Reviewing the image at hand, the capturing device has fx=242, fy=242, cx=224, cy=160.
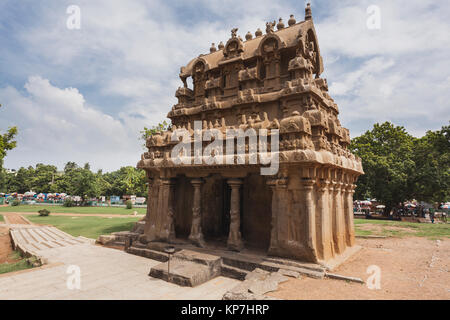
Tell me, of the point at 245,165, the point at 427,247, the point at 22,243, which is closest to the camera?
the point at 245,165

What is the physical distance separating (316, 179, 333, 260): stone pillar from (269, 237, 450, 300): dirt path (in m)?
0.76

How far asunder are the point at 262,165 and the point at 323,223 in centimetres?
285

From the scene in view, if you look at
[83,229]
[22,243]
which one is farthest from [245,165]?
[83,229]

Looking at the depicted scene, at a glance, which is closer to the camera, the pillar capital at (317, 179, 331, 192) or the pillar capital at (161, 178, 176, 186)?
the pillar capital at (317, 179, 331, 192)

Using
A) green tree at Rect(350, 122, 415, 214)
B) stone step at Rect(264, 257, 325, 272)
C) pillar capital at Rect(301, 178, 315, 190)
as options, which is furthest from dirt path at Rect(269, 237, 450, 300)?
green tree at Rect(350, 122, 415, 214)

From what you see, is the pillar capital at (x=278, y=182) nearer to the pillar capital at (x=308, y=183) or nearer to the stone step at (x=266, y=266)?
the pillar capital at (x=308, y=183)

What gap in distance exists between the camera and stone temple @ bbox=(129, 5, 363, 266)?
27.2 feet

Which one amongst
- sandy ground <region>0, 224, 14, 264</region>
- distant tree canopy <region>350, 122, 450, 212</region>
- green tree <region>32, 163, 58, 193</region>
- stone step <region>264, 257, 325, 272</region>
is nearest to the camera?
stone step <region>264, 257, 325, 272</region>

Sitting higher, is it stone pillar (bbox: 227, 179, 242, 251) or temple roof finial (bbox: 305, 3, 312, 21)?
temple roof finial (bbox: 305, 3, 312, 21)

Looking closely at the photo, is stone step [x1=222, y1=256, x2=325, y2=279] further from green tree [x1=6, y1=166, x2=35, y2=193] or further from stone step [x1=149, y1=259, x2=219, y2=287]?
green tree [x1=6, y1=166, x2=35, y2=193]

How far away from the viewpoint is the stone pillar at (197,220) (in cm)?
1072
